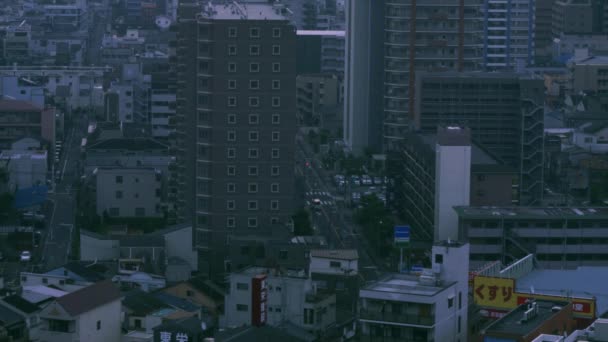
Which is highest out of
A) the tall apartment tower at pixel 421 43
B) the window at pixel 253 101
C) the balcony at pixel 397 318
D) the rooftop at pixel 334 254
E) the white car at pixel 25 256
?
the tall apartment tower at pixel 421 43

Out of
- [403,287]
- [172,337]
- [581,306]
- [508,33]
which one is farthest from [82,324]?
[508,33]

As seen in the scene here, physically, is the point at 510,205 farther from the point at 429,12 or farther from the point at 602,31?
the point at 602,31

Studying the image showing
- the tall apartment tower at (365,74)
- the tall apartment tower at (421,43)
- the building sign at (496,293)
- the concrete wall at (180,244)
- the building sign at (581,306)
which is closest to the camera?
the building sign at (581,306)

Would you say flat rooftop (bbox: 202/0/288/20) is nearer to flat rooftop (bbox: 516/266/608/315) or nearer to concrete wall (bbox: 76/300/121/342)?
flat rooftop (bbox: 516/266/608/315)

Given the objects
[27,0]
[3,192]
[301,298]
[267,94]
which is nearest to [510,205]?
[267,94]

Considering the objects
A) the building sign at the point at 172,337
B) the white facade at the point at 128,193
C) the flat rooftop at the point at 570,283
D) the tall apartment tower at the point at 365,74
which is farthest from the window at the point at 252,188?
the tall apartment tower at the point at 365,74

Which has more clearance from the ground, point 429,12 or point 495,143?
point 429,12

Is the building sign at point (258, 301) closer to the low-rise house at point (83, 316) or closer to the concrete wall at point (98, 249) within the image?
the low-rise house at point (83, 316)

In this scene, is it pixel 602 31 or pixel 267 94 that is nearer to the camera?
pixel 267 94
